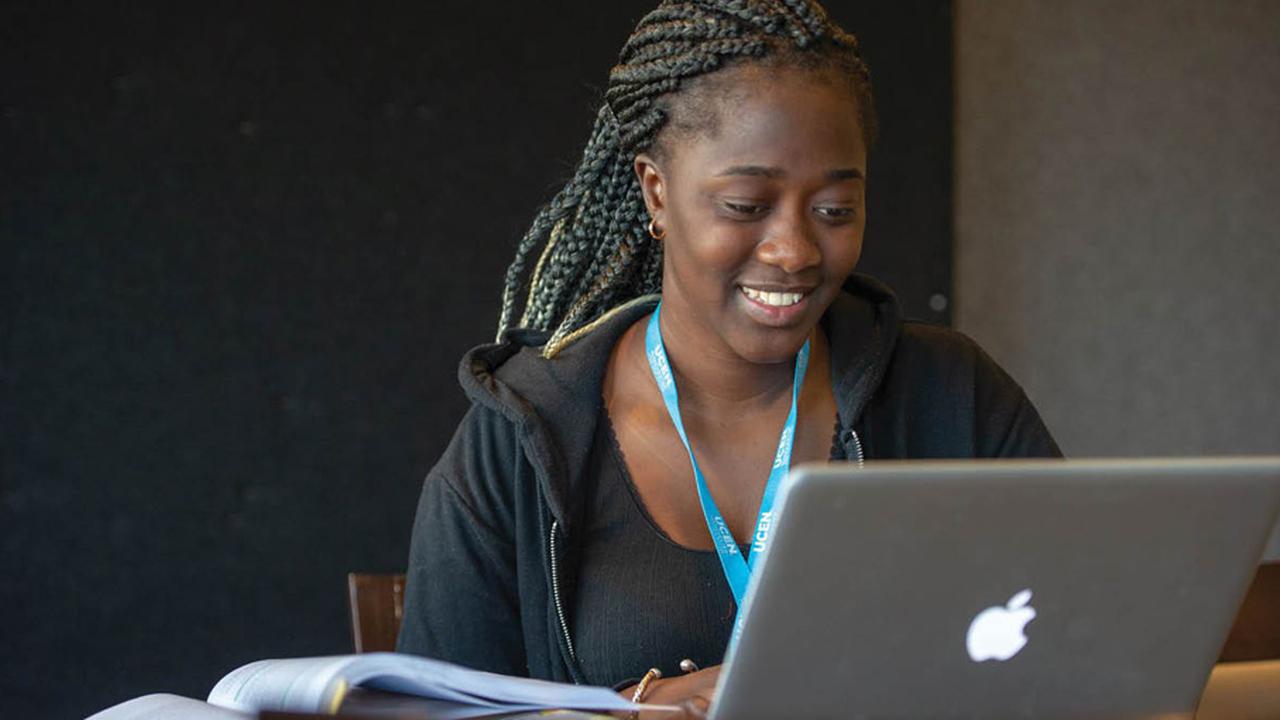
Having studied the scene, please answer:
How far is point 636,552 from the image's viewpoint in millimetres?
1790

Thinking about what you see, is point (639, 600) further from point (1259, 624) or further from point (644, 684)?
point (1259, 624)

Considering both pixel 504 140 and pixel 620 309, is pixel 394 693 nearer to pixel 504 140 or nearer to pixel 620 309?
pixel 620 309

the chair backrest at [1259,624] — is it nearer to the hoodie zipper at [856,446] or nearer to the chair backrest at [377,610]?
the hoodie zipper at [856,446]

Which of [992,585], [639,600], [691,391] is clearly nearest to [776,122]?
[691,391]

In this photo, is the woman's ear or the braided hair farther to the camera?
the woman's ear

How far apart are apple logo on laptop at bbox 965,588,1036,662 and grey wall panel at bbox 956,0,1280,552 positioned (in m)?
2.56

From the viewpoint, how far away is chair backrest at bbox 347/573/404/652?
6.14 feet

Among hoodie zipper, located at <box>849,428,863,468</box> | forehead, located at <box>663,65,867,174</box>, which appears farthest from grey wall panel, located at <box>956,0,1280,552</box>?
forehead, located at <box>663,65,867,174</box>

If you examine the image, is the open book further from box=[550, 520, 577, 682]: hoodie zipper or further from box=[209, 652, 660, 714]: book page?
box=[550, 520, 577, 682]: hoodie zipper

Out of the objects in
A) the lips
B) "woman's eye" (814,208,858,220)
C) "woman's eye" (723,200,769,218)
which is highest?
"woman's eye" (723,200,769,218)

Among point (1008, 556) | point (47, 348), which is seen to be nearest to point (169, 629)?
point (47, 348)

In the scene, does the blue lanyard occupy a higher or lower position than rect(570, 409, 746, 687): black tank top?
higher

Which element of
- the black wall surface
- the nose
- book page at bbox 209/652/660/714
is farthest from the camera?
the black wall surface

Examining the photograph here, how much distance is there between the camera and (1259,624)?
186cm
